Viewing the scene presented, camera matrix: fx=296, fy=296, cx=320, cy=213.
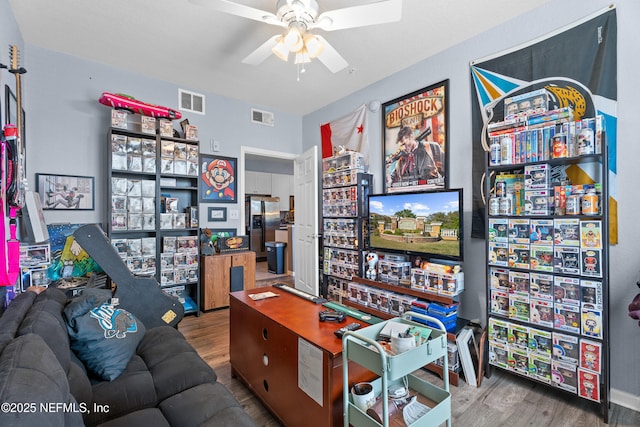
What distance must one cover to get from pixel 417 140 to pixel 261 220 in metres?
4.88

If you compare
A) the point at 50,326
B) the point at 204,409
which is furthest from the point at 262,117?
the point at 204,409

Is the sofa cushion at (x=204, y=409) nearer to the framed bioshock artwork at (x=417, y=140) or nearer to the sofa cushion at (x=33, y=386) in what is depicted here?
the sofa cushion at (x=33, y=386)

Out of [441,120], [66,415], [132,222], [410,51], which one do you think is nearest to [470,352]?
[441,120]

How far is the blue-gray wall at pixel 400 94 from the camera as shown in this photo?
2.02 meters

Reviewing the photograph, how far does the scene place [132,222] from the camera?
3367 millimetres

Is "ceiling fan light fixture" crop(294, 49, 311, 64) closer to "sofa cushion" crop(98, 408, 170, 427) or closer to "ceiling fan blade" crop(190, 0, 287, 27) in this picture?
"ceiling fan blade" crop(190, 0, 287, 27)

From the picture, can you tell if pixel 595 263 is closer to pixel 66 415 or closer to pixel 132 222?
pixel 66 415

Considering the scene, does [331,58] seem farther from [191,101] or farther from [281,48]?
[191,101]

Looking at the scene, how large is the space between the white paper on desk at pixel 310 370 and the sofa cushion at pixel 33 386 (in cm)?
90

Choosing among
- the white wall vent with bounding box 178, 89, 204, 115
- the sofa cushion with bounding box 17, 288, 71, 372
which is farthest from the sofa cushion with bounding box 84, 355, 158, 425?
the white wall vent with bounding box 178, 89, 204, 115

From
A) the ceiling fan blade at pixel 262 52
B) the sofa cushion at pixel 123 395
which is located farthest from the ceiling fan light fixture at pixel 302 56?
the sofa cushion at pixel 123 395

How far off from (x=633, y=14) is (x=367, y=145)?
241cm

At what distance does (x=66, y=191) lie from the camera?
3.20 meters

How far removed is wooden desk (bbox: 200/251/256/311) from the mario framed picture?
85 cm
